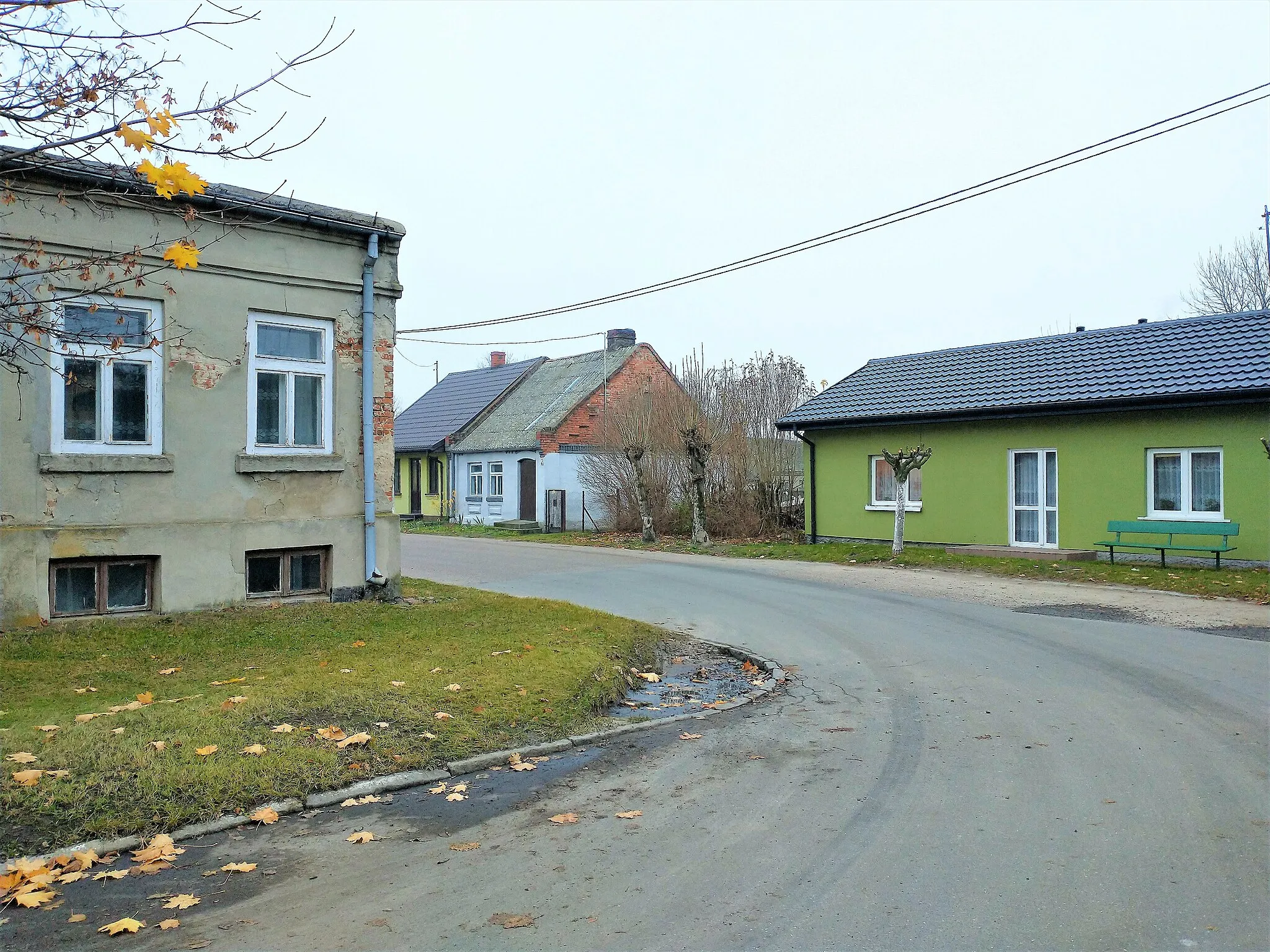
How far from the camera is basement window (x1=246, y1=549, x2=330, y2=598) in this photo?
1208 cm

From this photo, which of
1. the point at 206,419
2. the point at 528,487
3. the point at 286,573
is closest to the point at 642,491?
the point at 528,487

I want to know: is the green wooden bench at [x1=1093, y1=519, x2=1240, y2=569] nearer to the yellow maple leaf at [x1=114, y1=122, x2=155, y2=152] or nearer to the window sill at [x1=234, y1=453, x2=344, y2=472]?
the window sill at [x1=234, y1=453, x2=344, y2=472]

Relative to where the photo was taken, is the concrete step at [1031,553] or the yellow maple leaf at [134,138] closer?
the yellow maple leaf at [134,138]

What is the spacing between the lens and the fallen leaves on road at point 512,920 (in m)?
4.27

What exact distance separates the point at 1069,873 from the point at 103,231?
430 inches

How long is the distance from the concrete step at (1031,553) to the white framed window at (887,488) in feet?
5.35

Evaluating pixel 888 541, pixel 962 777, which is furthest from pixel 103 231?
pixel 888 541

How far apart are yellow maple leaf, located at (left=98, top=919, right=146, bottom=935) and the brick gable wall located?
3003cm

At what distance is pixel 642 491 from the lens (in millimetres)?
28953

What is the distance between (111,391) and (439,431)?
1281 inches

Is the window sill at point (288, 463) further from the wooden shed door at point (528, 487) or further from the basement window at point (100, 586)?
the wooden shed door at point (528, 487)

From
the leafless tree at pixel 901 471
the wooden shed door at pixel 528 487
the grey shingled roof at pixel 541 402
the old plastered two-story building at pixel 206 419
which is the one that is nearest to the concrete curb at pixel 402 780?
the old plastered two-story building at pixel 206 419

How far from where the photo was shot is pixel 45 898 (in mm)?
4484

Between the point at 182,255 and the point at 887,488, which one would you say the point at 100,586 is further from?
the point at 887,488
